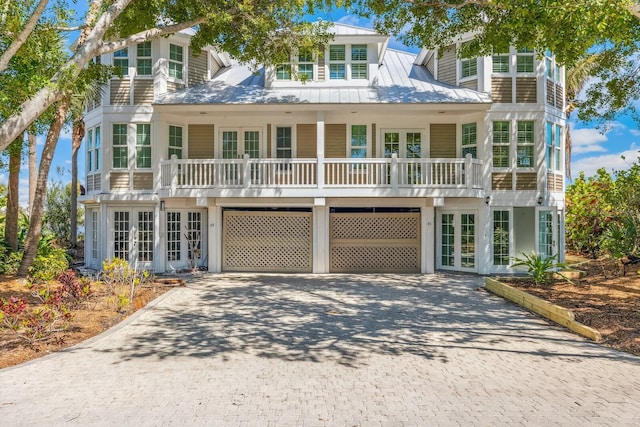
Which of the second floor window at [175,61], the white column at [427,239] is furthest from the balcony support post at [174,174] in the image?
the white column at [427,239]

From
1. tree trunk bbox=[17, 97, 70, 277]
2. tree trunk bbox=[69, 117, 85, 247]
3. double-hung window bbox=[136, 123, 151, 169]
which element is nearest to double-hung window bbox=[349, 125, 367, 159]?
double-hung window bbox=[136, 123, 151, 169]

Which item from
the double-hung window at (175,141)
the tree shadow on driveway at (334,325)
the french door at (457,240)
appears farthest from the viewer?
the double-hung window at (175,141)

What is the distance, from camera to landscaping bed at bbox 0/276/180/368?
6465 mm

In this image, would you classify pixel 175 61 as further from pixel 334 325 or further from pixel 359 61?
pixel 334 325

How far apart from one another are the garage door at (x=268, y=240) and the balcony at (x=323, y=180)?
1.46 m

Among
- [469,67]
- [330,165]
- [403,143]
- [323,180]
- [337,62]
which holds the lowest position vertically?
[323,180]

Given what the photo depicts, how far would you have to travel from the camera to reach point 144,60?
1526cm

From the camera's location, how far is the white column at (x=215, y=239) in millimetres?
15078

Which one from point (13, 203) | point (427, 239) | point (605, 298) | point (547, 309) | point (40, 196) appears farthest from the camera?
point (427, 239)

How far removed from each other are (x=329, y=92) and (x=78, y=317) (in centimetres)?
1077

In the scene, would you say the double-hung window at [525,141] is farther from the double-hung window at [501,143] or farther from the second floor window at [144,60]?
the second floor window at [144,60]

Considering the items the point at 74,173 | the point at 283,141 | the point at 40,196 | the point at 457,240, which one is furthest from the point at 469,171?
the point at 74,173

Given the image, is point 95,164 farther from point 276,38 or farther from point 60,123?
point 276,38

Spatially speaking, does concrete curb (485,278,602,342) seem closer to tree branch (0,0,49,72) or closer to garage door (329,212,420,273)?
garage door (329,212,420,273)
